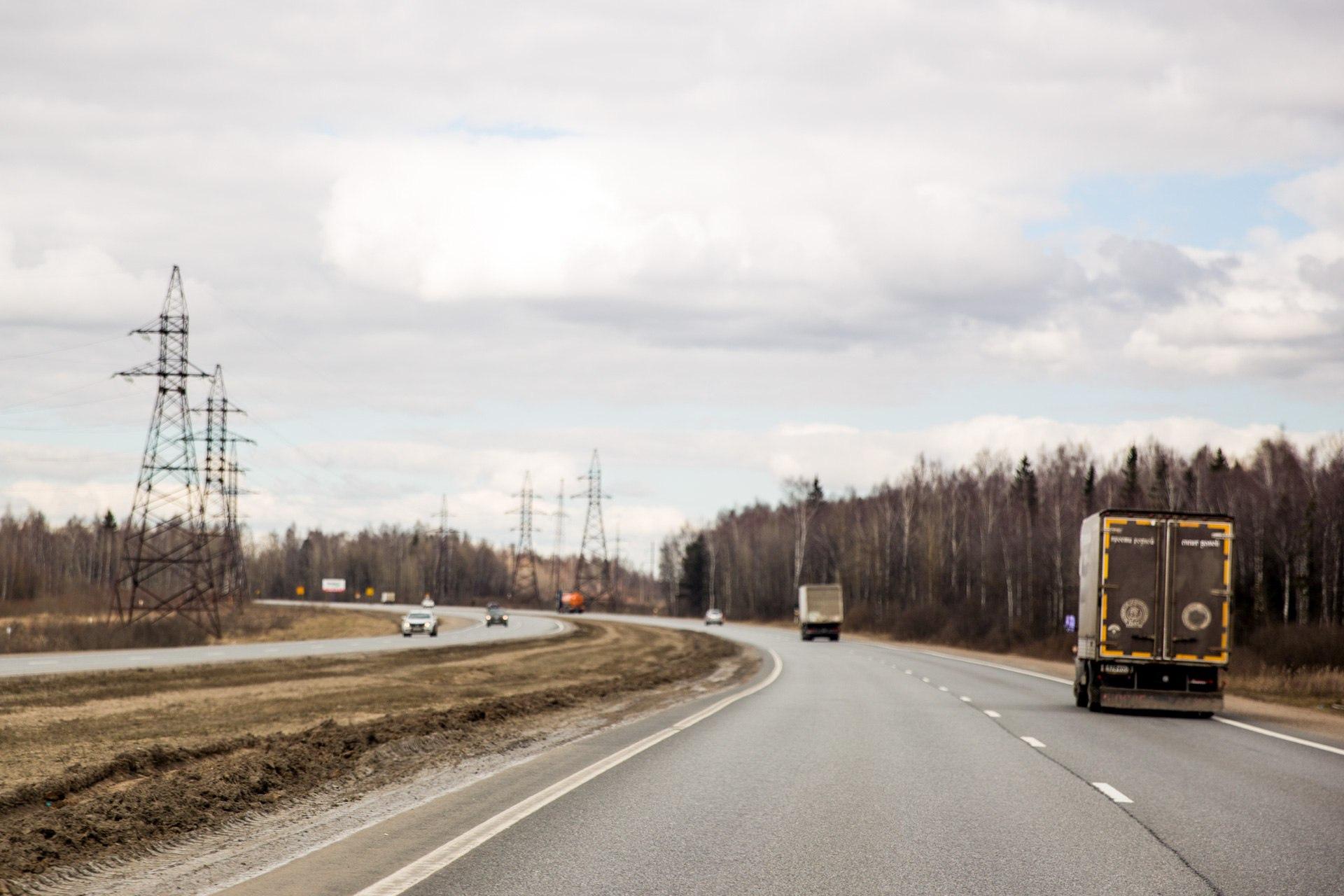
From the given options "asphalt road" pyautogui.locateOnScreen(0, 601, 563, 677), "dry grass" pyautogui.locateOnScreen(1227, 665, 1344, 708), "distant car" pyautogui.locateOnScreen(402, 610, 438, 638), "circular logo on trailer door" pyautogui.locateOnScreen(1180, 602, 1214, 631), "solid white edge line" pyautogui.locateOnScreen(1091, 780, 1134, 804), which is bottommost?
"distant car" pyautogui.locateOnScreen(402, 610, 438, 638)

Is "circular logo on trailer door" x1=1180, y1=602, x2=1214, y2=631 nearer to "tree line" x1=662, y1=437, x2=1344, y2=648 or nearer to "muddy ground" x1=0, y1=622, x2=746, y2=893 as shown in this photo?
"muddy ground" x1=0, y1=622, x2=746, y2=893

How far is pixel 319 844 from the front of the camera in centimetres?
991

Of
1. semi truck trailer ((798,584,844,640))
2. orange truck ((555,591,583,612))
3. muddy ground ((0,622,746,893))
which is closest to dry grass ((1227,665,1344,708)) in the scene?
muddy ground ((0,622,746,893))

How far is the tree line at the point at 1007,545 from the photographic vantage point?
265 ft

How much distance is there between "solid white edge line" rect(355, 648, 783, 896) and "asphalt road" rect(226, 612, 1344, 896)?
0.10 ft

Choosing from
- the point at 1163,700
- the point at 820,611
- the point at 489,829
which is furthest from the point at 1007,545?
the point at 489,829

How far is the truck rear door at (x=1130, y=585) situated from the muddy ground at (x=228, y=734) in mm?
8930

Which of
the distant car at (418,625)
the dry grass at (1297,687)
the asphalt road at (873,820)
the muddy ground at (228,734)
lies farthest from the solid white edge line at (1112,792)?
the distant car at (418,625)

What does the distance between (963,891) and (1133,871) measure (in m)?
1.37

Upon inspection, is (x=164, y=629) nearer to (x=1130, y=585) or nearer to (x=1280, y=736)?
(x=1130, y=585)

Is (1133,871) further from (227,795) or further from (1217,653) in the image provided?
(1217,653)

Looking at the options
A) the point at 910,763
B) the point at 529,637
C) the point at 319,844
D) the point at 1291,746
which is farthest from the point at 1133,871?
the point at 529,637

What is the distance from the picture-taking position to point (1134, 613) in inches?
913

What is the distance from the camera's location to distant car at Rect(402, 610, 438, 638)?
76062 millimetres
